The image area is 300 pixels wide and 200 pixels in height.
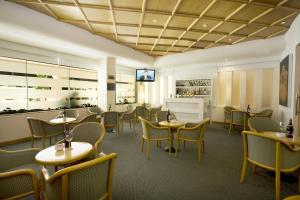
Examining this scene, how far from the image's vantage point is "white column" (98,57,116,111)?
6.95 meters

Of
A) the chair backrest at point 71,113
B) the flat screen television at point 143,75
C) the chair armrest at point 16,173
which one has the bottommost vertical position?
the chair armrest at point 16,173

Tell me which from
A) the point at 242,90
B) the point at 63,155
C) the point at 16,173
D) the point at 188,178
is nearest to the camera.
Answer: the point at 16,173

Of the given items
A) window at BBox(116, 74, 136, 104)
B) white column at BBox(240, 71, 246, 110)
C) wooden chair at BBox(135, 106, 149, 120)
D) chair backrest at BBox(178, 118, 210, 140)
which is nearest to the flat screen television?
window at BBox(116, 74, 136, 104)

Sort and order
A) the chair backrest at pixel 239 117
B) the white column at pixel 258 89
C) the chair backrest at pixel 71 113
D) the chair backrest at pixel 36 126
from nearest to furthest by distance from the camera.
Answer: the chair backrest at pixel 36 126
the chair backrest at pixel 239 117
the chair backrest at pixel 71 113
the white column at pixel 258 89

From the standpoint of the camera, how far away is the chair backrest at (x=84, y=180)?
122cm

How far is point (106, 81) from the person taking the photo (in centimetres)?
696

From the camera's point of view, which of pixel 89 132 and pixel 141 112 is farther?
pixel 141 112

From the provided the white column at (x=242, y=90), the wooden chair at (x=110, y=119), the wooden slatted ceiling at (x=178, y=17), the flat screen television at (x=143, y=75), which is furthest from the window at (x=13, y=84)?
the white column at (x=242, y=90)

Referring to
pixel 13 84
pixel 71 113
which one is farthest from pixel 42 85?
pixel 71 113

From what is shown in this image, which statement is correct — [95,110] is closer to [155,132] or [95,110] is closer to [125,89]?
[125,89]

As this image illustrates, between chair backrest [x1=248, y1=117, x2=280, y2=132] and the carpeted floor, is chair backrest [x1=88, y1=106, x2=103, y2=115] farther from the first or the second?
chair backrest [x1=248, y1=117, x2=280, y2=132]

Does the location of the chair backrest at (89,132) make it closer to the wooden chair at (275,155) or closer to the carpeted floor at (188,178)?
the carpeted floor at (188,178)

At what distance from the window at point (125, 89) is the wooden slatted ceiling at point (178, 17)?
3406 millimetres

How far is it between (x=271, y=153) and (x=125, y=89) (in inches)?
312
